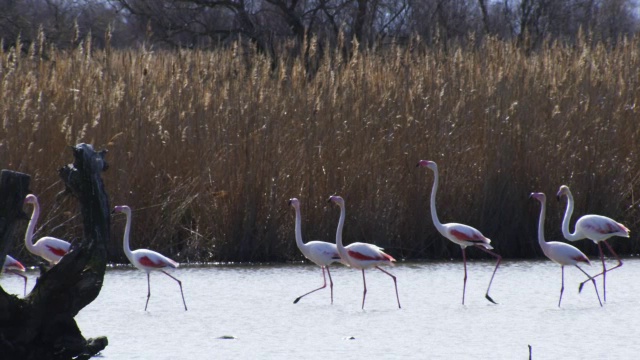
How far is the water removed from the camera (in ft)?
21.2

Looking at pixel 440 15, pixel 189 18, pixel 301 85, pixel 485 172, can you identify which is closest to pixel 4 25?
pixel 189 18

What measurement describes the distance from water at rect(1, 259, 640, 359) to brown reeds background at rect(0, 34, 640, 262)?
457 millimetres

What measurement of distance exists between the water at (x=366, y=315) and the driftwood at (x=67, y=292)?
72cm

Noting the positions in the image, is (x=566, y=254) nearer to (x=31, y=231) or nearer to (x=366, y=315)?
(x=366, y=315)

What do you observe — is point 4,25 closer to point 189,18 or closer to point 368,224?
point 189,18

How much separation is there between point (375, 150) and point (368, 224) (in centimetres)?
70

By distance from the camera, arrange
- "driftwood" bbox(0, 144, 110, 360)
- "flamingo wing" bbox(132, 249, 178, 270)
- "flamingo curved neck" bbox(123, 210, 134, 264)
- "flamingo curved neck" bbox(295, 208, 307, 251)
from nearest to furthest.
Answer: "driftwood" bbox(0, 144, 110, 360) → "flamingo wing" bbox(132, 249, 178, 270) → "flamingo curved neck" bbox(123, 210, 134, 264) → "flamingo curved neck" bbox(295, 208, 307, 251)

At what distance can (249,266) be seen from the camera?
10055 mm

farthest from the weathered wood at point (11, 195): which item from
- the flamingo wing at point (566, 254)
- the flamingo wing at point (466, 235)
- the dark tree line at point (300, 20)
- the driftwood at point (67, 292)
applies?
the dark tree line at point (300, 20)

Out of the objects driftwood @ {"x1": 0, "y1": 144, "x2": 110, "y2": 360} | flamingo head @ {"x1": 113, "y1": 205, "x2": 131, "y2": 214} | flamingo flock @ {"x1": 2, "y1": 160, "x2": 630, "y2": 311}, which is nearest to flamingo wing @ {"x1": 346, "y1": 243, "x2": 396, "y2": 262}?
flamingo flock @ {"x1": 2, "y1": 160, "x2": 630, "y2": 311}

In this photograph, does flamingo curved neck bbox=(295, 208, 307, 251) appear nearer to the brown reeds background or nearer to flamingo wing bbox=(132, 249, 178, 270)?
the brown reeds background

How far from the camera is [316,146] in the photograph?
10.5 m

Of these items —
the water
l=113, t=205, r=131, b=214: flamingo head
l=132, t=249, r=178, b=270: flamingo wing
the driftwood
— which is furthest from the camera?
l=113, t=205, r=131, b=214: flamingo head

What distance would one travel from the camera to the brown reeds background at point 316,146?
33.5ft
